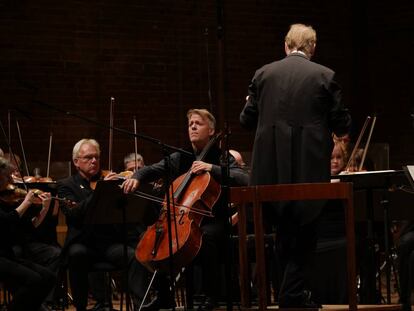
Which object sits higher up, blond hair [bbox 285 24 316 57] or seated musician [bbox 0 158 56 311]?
blond hair [bbox 285 24 316 57]

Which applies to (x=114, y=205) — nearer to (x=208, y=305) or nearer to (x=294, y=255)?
(x=208, y=305)

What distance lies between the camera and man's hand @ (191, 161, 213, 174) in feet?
20.1

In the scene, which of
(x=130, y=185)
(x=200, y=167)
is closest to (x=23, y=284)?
(x=130, y=185)

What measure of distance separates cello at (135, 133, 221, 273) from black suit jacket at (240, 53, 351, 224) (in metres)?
1.03

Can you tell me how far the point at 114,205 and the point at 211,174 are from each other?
27.6 inches

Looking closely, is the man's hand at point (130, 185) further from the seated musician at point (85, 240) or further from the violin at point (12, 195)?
the violin at point (12, 195)

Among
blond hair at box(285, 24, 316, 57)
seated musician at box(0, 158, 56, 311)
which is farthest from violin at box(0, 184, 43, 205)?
blond hair at box(285, 24, 316, 57)

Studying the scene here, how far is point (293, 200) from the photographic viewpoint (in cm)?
459

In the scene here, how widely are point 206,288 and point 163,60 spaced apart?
3894 mm

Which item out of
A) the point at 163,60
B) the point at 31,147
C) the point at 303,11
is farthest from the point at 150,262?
the point at 303,11

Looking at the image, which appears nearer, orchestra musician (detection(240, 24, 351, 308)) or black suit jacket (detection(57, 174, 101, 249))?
orchestra musician (detection(240, 24, 351, 308))

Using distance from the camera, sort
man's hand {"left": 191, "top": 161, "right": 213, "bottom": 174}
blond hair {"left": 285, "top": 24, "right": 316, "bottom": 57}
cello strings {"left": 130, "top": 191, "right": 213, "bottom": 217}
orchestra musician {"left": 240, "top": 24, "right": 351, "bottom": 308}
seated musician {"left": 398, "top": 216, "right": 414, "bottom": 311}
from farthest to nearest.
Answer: seated musician {"left": 398, "top": 216, "right": 414, "bottom": 311}
man's hand {"left": 191, "top": 161, "right": 213, "bottom": 174}
cello strings {"left": 130, "top": 191, "right": 213, "bottom": 217}
blond hair {"left": 285, "top": 24, "right": 316, "bottom": 57}
orchestra musician {"left": 240, "top": 24, "right": 351, "bottom": 308}

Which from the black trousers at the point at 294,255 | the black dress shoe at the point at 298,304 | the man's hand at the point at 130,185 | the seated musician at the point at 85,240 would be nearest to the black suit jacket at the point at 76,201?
the seated musician at the point at 85,240

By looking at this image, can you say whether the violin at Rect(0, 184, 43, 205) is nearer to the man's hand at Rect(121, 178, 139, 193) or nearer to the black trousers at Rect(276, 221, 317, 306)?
the man's hand at Rect(121, 178, 139, 193)
